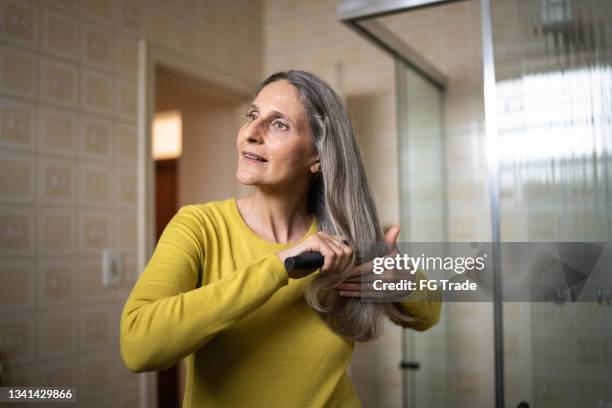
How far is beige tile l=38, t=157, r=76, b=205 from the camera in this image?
4.46 feet

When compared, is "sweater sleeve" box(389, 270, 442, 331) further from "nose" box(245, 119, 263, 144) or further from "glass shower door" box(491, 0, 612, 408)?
"nose" box(245, 119, 263, 144)

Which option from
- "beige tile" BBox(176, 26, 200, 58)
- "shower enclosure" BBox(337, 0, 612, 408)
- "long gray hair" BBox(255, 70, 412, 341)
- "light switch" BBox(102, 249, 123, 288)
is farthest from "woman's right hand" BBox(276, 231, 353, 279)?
"beige tile" BBox(176, 26, 200, 58)

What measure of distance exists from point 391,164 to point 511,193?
3.76 feet

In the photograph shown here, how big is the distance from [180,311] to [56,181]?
891mm

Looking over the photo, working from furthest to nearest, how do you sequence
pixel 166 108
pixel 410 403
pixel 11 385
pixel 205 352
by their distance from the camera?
1. pixel 166 108
2. pixel 410 403
3. pixel 11 385
4. pixel 205 352

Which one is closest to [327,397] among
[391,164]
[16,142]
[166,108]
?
[16,142]

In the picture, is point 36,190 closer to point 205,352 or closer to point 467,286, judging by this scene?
point 205,352

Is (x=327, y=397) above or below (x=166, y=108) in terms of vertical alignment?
below

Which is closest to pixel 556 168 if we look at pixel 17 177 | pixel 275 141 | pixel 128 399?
pixel 275 141

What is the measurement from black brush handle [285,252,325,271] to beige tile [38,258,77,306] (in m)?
0.91

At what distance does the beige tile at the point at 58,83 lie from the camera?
54.2 inches

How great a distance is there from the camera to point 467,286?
2.80ft

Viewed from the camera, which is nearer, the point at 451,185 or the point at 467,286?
the point at 467,286

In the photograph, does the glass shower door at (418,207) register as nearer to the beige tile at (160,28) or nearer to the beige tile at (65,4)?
the beige tile at (160,28)
